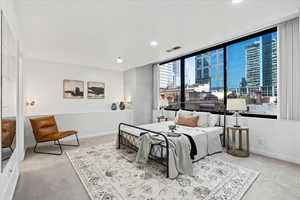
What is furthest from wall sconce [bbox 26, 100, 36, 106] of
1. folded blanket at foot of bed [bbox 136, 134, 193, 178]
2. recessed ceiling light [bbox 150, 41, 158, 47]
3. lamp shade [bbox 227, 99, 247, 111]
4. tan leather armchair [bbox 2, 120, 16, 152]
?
lamp shade [bbox 227, 99, 247, 111]

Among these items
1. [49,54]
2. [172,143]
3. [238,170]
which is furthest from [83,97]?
[238,170]

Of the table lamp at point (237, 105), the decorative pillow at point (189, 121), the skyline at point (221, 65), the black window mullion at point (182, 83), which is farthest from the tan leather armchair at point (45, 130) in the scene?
the skyline at point (221, 65)

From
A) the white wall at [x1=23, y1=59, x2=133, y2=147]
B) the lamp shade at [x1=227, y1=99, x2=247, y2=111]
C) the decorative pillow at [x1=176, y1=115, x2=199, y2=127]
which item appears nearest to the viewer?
the lamp shade at [x1=227, y1=99, x2=247, y2=111]

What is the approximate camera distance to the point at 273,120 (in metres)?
3.07

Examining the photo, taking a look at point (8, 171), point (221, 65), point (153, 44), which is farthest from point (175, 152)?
point (221, 65)

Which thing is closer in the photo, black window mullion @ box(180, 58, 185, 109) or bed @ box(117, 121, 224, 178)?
bed @ box(117, 121, 224, 178)

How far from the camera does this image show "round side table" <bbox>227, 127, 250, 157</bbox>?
321 centimetres

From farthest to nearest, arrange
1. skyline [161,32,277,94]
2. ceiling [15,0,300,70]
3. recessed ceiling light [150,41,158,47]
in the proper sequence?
skyline [161,32,277,94]
recessed ceiling light [150,41,158,47]
ceiling [15,0,300,70]

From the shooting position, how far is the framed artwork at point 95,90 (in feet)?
18.9

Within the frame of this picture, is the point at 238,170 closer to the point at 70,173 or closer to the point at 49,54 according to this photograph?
the point at 70,173

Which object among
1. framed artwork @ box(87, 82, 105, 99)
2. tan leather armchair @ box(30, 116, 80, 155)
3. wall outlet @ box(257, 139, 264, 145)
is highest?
framed artwork @ box(87, 82, 105, 99)

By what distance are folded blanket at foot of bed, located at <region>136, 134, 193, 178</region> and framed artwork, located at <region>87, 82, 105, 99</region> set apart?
3.80m

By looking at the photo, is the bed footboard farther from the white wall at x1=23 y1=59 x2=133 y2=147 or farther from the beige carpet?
the white wall at x1=23 y1=59 x2=133 y2=147

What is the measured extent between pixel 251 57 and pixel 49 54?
557 cm
